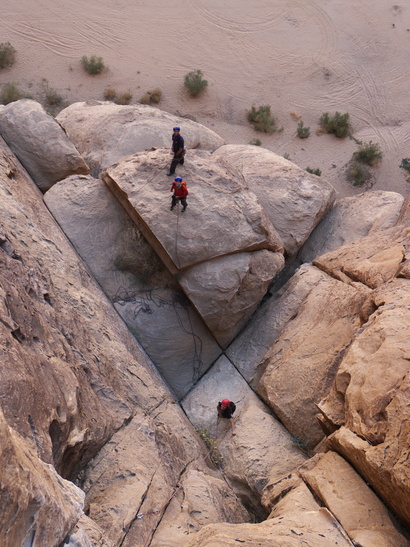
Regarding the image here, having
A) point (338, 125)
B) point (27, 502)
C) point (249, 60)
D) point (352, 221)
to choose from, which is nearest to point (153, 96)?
point (249, 60)

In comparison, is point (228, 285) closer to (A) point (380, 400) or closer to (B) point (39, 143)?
(A) point (380, 400)

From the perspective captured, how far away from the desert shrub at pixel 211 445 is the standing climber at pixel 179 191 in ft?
14.2

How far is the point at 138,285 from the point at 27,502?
7.15 meters

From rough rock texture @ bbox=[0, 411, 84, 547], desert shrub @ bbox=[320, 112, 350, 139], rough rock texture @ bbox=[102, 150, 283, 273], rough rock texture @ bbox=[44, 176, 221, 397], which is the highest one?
desert shrub @ bbox=[320, 112, 350, 139]

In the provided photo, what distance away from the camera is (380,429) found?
239 inches

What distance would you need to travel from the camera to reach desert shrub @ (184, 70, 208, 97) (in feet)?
60.3

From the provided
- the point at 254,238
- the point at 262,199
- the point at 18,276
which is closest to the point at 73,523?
the point at 18,276

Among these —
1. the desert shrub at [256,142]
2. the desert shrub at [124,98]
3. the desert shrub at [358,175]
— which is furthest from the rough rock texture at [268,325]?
the desert shrub at [124,98]

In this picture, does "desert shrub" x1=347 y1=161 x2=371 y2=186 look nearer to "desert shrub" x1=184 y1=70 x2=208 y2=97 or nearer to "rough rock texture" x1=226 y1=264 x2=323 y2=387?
"desert shrub" x1=184 y1=70 x2=208 y2=97

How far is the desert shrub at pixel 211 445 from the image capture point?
8.76m

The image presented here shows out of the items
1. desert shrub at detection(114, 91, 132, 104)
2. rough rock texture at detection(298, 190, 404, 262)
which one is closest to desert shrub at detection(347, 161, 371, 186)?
rough rock texture at detection(298, 190, 404, 262)

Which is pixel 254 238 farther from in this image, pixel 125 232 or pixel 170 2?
pixel 170 2

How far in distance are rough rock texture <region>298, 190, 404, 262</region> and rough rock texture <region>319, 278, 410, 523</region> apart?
3581mm

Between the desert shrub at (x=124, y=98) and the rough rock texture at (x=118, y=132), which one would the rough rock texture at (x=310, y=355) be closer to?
the rough rock texture at (x=118, y=132)
